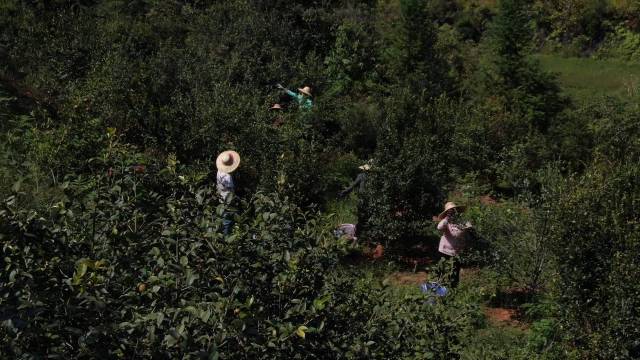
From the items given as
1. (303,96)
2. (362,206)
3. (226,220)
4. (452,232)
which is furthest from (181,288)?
(303,96)

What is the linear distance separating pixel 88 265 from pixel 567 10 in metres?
20.5

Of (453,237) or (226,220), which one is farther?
(453,237)

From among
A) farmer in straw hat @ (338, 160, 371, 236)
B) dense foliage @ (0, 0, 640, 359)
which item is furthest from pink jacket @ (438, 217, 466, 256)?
farmer in straw hat @ (338, 160, 371, 236)

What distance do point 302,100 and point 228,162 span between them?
3926mm

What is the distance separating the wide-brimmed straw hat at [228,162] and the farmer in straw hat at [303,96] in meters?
3.47

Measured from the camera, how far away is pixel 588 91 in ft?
51.8

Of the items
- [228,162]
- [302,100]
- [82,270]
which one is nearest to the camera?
[82,270]

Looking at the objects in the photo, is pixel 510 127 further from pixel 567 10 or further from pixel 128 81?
pixel 567 10

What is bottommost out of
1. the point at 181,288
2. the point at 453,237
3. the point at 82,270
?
the point at 453,237

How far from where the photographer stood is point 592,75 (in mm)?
17391

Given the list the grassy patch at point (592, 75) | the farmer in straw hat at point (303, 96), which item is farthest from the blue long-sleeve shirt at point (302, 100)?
the grassy patch at point (592, 75)

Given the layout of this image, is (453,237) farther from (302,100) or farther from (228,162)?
(302,100)

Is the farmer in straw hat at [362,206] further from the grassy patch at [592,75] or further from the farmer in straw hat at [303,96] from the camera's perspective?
the grassy patch at [592,75]

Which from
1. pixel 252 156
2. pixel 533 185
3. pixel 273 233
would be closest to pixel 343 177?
pixel 252 156
